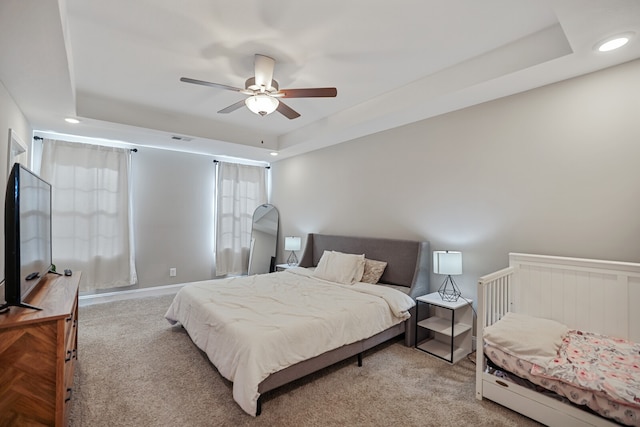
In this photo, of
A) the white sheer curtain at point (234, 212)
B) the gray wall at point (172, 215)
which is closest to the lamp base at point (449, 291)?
the white sheer curtain at point (234, 212)

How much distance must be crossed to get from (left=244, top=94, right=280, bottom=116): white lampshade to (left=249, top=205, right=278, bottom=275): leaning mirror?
345 centimetres

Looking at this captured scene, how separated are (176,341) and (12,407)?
5.69 feet

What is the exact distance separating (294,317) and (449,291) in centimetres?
187

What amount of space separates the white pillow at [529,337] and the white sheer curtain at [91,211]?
4996 millimetres

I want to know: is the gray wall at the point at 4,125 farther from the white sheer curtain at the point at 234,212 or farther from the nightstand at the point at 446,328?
the nightstand at the point at 446,328

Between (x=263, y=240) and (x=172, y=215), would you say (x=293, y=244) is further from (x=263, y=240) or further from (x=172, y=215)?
(x=172, y=215)

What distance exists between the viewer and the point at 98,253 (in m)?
4.40

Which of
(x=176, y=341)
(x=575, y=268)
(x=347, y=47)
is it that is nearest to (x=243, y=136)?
(x=347, y=47)

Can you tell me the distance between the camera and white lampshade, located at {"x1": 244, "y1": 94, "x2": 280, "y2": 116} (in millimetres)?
2492

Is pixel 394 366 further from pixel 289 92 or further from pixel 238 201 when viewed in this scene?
pixel 238 201

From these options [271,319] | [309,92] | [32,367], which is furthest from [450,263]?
[32,367]

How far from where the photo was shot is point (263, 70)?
247 centimetres

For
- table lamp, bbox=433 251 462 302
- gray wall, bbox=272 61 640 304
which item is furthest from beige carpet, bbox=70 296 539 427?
gray wall, bbox=272 61 640 304

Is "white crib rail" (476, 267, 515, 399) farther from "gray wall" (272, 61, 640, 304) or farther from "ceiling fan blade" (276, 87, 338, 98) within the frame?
"ceiling fan blade" (276, 87, 338, 98)
